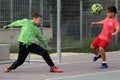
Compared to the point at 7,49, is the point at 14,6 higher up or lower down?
higher up

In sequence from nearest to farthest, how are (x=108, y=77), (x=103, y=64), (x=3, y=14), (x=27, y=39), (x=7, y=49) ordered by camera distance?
(x=108, y=77)
(x=27, y=39)
(x=103, y=64)
(x=7, y=49)
(x=3, y=14)

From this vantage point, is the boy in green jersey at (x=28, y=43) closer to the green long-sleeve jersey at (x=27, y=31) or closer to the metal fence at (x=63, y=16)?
the green long-sleeve jersey at (x=27, y=31)

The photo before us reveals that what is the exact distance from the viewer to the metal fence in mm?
19531

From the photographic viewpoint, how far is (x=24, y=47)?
12195 mm

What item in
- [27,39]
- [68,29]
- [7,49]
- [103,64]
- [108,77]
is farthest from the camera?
[68,29]

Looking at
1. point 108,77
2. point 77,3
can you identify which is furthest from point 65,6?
point 108,77

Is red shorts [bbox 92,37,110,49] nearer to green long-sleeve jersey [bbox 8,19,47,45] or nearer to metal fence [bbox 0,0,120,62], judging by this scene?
green long-sleeve jersey [bbox 8,19,47,45]

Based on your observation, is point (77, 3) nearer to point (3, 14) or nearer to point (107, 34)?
point (3, 14)

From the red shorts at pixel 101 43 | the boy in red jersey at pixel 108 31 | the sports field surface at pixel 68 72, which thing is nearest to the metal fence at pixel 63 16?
the sports field surface at pixel 68 72

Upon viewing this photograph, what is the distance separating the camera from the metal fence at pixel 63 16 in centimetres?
1953

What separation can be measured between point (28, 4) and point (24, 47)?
7.53 m

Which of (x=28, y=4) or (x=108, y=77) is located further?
(x=28, y=4)

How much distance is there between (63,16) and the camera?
21.8m

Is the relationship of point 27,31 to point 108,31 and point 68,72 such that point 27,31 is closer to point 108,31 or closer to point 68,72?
point 68,72
